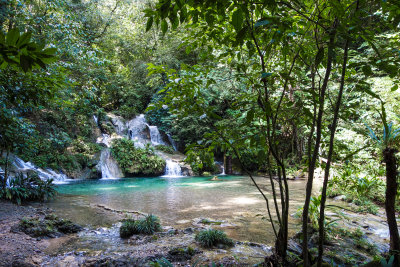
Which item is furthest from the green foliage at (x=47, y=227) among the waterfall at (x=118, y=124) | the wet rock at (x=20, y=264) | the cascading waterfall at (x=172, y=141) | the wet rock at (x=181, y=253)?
the cascading waterfall at (x=172, y=141)

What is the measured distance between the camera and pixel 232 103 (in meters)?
1.96

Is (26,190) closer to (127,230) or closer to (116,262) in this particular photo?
(127,230)

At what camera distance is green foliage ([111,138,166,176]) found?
52.6 feet

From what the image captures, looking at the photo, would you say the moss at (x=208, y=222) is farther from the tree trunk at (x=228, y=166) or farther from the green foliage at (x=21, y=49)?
the tree trunk at (x=228, y=166)

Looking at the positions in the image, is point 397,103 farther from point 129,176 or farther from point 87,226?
point 129,176

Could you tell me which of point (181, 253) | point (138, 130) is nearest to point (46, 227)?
point (181, 253)

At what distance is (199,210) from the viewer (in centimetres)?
666

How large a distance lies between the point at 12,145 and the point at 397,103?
13.6 meters

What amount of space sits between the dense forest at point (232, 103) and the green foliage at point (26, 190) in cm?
4

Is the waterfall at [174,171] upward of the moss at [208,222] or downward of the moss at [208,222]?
upward

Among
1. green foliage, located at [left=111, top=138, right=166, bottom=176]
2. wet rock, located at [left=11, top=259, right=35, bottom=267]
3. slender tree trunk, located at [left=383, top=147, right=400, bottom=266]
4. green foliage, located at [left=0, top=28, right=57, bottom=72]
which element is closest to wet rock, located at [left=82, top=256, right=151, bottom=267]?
wet rock, located at [left=11, top=259, right=35, bottom=267]

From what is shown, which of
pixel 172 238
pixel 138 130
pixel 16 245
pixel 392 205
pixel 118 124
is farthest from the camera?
pixel 138 130

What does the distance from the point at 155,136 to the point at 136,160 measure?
4308 millimetres

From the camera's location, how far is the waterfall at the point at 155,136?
20.0 m
